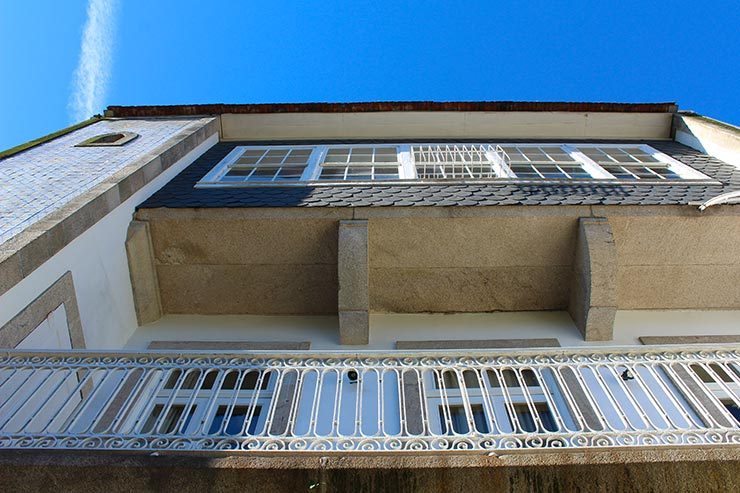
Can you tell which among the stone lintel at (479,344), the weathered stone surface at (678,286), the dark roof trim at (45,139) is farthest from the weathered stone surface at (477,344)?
the dark roof trim at (45,139)

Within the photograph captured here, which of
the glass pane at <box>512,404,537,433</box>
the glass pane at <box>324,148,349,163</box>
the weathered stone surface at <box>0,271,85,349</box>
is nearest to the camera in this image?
the weathered stone surface at <box>0,271,85,349</box>

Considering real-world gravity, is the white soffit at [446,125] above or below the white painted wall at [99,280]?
above

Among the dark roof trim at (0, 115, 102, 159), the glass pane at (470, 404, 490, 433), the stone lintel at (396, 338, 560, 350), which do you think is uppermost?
the dark roof trim at (0, 115, 102, 159)

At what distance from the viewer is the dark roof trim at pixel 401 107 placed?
9773mm

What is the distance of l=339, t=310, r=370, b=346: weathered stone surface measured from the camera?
5641 millimetres

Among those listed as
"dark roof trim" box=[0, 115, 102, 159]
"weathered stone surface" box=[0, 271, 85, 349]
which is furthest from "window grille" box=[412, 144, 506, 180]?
"dark roof trim" box=[0, 115, 102, 159]

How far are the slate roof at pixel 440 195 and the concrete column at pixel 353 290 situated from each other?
2.31 ft

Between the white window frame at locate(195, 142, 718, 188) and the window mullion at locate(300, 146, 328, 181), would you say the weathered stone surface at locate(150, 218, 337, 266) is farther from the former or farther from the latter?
the window mullion at locate(300, 146, 328, 181)

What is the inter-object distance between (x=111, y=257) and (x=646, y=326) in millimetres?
6837

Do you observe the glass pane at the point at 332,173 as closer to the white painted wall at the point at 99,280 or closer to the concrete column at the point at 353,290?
the concrete column at the point at 353,290

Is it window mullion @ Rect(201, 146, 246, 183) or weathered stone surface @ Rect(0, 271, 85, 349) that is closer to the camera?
weathered stone surface @ Rect(0, 271, 85, 349)

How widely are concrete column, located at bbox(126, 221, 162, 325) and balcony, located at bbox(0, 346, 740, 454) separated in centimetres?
115

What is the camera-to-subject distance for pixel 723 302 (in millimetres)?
6320

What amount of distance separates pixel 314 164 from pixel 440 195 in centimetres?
268
